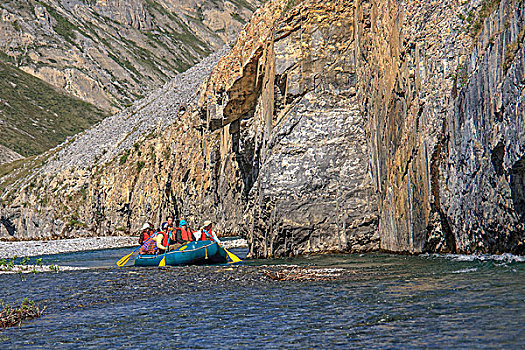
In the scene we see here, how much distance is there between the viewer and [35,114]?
161 m

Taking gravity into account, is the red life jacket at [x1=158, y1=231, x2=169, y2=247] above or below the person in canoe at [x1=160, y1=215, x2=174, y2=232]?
below

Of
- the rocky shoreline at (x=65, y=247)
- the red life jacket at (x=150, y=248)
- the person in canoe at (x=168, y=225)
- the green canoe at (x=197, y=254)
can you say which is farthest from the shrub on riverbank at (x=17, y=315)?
the rocky shoreline at (x=65, y=247)

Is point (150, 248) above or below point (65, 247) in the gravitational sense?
below

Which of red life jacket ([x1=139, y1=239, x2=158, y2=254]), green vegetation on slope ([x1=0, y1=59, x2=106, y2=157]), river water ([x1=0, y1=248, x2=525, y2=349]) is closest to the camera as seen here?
river water ([x1=0, y1=248, x2=525, y2=349])

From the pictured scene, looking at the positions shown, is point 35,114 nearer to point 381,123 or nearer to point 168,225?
point 168,225

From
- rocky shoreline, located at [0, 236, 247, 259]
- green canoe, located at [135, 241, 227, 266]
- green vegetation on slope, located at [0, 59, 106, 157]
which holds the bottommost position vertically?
green canoe, located at [135, 241, 227, 266]

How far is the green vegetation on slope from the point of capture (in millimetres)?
143125

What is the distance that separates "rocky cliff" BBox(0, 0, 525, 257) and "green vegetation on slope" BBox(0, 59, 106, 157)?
11883 cm

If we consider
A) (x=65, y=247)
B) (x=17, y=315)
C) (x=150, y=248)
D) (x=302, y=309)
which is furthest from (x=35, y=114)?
(x=302, y=309)

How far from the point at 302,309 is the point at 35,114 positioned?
165 m

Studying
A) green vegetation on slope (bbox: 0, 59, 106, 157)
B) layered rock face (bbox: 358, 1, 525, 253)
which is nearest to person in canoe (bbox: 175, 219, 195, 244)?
layered rock face (bbox: 358, 1, 525, 253)

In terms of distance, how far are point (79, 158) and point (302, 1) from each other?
1837 inches

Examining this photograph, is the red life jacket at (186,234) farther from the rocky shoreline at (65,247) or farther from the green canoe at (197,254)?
the rocky shoreline at (65,247)

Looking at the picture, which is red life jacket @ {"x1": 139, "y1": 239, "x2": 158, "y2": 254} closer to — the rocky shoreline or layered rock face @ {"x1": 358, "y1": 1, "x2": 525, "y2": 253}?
layered rock face @ {"x1": 358, "y1": 1, "x2": 525, "y2": 253}
